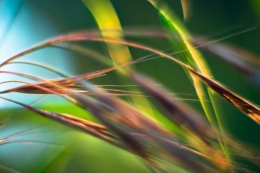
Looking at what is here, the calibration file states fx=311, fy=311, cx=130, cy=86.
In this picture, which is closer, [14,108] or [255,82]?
[255,82]

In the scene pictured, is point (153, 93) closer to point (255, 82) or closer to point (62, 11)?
point (255, 82)

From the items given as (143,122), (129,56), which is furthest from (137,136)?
(129,56)

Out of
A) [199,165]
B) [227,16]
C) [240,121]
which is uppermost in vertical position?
[227,16]

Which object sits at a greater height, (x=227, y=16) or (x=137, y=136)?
(x=227, y=16)

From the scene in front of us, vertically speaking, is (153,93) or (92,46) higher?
(92,46)

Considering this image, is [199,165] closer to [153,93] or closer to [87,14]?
[153,93]

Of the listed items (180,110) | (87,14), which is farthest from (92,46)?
(180,110)
